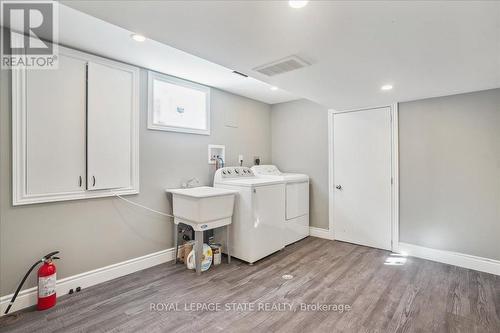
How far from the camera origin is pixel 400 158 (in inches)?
131

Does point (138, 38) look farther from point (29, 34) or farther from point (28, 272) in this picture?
point (28, 272)

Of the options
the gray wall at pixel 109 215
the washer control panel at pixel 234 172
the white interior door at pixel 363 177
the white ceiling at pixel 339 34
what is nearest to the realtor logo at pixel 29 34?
the gray wall at pixel 109 215

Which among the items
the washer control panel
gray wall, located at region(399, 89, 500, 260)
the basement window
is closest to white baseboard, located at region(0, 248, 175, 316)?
the washer control panel

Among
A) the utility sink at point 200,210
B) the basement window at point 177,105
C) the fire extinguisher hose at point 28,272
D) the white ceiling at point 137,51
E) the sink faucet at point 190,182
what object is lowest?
the fire extinguisher hose at point 28,272

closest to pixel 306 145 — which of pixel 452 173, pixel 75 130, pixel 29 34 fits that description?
pixel 452 173

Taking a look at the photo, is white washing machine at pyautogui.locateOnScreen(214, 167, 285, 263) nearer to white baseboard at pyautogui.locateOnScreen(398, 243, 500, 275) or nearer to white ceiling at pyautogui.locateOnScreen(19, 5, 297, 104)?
white ceiling at pyautogui.locateOnScreen(19, 5, 297, 104)

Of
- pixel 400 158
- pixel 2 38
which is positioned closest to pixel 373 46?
pixel 400 158

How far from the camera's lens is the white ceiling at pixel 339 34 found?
54.2 inches

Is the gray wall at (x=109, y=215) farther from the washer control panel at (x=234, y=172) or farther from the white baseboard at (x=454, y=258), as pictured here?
the white baseboard at (x=454, y=258)

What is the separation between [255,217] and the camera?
118 inches

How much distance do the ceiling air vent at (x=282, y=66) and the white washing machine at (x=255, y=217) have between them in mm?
1338

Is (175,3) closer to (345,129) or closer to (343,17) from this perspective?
(343,17)

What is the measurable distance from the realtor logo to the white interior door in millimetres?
3665

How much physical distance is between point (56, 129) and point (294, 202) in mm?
3090
